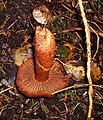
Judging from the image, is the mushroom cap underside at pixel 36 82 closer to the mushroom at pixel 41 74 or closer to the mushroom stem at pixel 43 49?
the mushroom at pixel 41 74

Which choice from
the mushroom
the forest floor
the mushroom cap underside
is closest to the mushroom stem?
the mushroom

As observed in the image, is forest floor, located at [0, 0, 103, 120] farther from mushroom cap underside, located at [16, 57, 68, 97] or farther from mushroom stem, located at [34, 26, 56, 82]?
mushroom stem, located at [34, 26, 56, 82]

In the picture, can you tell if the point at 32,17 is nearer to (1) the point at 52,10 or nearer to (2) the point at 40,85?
(1) the point at 52,10

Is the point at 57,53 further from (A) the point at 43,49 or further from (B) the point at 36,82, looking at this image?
(A) the point at 43,49

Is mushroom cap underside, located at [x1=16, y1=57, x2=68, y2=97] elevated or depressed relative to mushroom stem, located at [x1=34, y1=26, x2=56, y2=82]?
depressed

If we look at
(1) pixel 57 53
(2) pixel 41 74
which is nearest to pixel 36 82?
(2) pixel 41 74

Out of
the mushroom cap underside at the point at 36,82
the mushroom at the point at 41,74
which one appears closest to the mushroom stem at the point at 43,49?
the mushroom at the point at 41,74

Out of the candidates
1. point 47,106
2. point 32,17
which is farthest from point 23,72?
point 32,17
